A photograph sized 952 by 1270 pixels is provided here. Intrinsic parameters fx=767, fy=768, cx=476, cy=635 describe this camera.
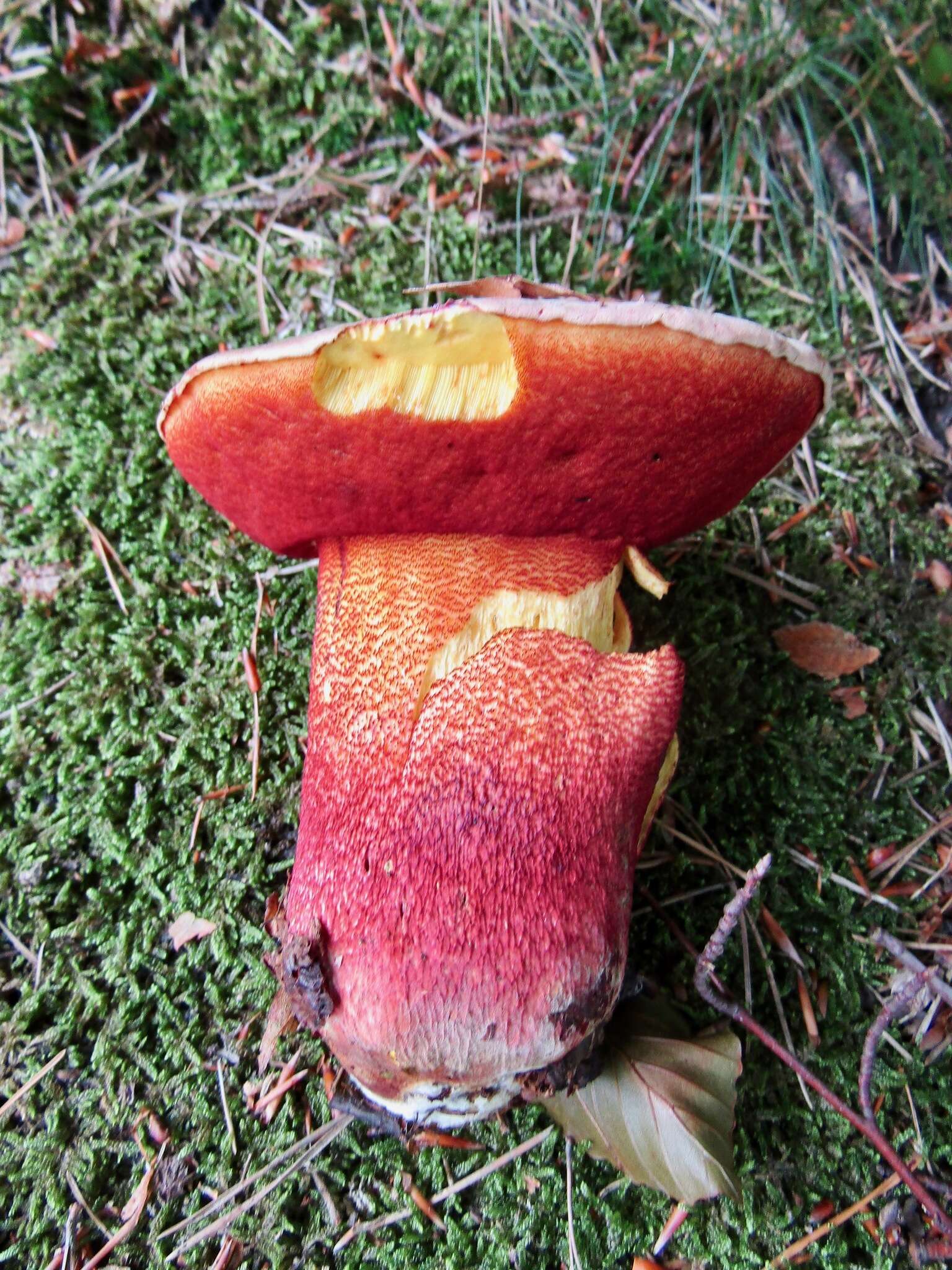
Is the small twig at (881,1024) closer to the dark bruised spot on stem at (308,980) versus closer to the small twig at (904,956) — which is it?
the small twig at (904,956)

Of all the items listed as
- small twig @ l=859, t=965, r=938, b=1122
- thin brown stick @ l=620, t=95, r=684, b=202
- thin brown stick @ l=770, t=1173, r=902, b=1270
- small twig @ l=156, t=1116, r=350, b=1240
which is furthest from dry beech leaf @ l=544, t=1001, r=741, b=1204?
thin brown stick @ l=620, t=95, r=684, b=202

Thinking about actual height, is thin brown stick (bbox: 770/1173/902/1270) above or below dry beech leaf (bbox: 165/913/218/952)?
below

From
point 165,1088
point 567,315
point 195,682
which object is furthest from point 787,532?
point 165,1088

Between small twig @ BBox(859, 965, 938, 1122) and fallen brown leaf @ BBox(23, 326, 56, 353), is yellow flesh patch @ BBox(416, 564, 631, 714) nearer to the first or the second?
small twig @ BBox(859, 965, 938, 1122)

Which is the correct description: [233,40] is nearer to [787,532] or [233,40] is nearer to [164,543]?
[164,543]

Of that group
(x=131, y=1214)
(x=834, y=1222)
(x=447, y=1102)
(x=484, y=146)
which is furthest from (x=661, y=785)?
(x=484, y=146)

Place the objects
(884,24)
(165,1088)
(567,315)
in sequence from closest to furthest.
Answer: (567,315)
(165,1088)
(884,24)

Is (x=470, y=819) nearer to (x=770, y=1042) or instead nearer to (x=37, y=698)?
(x=770, y=1042)
